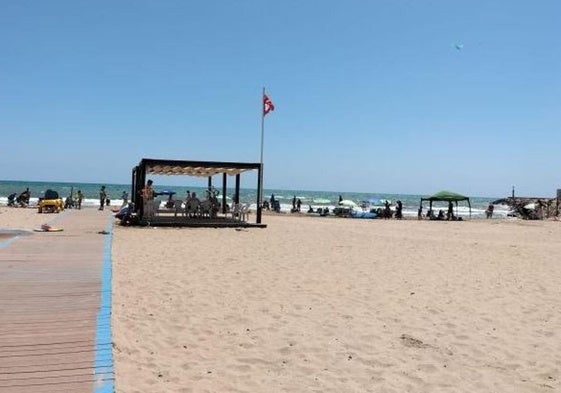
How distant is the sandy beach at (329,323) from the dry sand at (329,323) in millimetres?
20

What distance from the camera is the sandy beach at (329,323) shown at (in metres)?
4.93

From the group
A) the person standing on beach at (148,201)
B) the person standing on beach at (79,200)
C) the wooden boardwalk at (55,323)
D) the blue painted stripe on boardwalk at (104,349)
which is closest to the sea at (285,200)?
the person standing on beach at (79,200)

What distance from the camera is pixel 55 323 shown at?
5582 millimetres

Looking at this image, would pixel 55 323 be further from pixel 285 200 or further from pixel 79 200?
pixel 285 200

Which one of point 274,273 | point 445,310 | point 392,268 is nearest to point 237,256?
point 274,273

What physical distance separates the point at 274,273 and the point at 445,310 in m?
3.38

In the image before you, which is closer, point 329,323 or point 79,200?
point 329,323

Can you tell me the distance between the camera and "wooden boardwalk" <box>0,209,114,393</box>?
4.15 meters

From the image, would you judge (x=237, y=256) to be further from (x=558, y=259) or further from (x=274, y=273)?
(x=558, y=259)

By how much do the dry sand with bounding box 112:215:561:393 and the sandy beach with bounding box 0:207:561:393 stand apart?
0.07ft

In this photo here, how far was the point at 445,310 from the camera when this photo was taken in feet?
25.2

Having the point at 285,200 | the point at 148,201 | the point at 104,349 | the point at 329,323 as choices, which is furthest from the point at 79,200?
the point at 285,200

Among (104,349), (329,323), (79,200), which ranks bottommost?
(329,323)

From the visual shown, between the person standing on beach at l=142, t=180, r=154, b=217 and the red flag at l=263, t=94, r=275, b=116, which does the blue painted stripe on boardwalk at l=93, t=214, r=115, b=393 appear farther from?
the red flag at l=263, t=94, r=275, b=116
